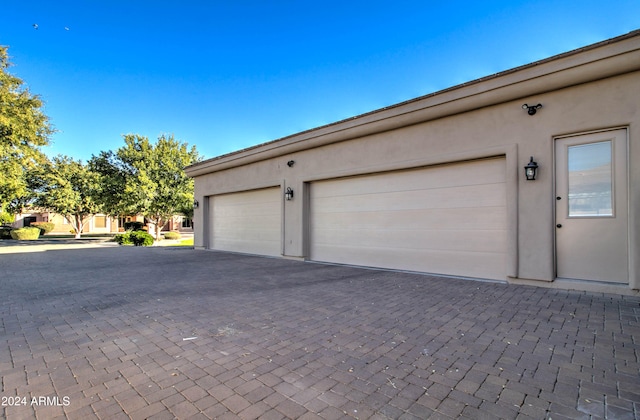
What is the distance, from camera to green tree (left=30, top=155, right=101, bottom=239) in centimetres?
2277

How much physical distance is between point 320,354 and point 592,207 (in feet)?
17.6

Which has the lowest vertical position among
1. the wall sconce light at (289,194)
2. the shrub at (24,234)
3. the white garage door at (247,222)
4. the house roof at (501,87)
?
the shrub at (24,234)

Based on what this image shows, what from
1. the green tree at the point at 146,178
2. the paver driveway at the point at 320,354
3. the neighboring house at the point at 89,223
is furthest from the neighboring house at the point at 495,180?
the neighboring house at the point at 89,223

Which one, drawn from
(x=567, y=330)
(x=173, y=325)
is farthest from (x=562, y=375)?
(x=173, y=325)

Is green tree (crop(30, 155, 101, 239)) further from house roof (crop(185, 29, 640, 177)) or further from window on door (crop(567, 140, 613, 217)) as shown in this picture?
window on door (crop(567, 140, 613, 217))

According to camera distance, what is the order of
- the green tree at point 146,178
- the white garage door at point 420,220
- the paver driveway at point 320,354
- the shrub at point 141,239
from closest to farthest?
the paver driveway at point 320,354, the white garage door at point 420,220, the shrub at point 141,239, the green tree at point 146,178

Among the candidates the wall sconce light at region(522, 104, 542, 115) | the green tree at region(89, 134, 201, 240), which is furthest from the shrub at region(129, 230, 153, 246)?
the wall sconce light at region(522, 104, 542, 115)

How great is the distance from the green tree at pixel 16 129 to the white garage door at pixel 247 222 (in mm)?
10782

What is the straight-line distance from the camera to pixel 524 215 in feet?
18.3

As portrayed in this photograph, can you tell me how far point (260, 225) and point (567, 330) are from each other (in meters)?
9.16

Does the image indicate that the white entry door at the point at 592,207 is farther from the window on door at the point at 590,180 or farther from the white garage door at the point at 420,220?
the white garage door at the point at 420,220

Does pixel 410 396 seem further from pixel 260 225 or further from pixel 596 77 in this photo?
pixel 260 225

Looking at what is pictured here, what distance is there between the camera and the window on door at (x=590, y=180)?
4.99 m

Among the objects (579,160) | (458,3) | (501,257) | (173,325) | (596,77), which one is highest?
(458,3)
